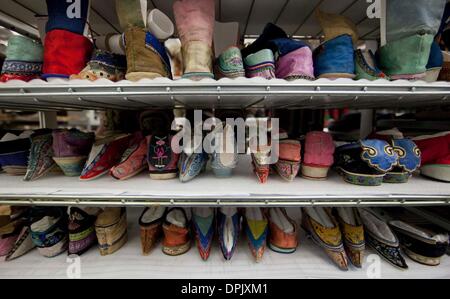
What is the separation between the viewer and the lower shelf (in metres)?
0.68

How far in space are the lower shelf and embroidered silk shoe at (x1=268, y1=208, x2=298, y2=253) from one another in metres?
0.03

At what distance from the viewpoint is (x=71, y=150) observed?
731mm

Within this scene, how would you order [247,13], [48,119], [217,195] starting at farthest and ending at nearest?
[48,119] < [247,13] < [217,195]

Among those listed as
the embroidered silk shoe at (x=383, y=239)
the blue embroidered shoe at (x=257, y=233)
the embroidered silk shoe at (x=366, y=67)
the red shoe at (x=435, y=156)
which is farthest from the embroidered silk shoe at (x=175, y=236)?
the red shoe at (x=435, y=156)

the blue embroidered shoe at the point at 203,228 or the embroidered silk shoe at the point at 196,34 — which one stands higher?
the embroidered silk shoe at the point at 196,34

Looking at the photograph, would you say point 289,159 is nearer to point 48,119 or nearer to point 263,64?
point 263,64

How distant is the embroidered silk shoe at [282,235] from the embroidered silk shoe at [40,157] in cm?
90

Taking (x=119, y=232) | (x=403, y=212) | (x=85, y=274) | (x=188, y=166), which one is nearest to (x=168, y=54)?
(x=188, y=166)

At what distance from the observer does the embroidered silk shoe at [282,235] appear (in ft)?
2.47

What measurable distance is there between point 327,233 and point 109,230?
80 cm

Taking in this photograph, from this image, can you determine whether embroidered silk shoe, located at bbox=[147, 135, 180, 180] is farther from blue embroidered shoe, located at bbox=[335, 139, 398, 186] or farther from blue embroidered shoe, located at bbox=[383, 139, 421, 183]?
blue embroidered shoe, located at bbox=[383, 139, 421, 183]

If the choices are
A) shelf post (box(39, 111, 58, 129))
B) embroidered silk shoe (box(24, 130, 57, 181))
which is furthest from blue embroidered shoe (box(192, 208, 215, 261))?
shelf post (box(39, 111, 58, 129))

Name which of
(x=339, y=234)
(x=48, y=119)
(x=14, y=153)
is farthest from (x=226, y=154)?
(x=48, y=119)

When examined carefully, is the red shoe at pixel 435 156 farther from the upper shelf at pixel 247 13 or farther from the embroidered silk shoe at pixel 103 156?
the embroidered silk shoe at pixel 103 156
